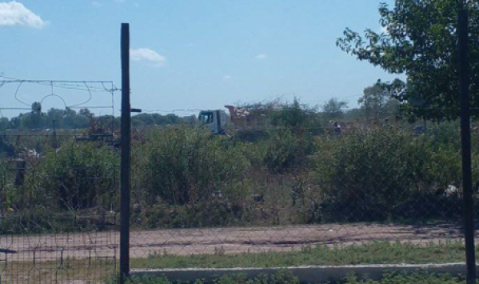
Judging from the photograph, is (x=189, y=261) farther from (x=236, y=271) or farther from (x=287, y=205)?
(x=287, y=205)

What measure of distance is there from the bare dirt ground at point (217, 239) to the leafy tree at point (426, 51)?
103 inches

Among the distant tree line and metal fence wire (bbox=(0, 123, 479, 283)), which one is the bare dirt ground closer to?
metal fence wire (bbox=(0, 123, 479, 283))

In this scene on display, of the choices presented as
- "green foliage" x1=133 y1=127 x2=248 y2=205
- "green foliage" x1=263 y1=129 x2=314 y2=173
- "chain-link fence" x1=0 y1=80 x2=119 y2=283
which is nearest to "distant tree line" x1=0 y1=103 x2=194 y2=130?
"chain-link fence" x1=0 y1=80 x2=119 y2=283

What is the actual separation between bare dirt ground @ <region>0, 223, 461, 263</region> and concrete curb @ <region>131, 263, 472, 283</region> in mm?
2846

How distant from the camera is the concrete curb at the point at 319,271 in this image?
8.18m

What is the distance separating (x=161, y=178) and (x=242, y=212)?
2041mm

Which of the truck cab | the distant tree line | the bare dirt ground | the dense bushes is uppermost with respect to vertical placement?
the truck cab

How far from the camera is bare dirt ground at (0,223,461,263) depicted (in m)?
11.4

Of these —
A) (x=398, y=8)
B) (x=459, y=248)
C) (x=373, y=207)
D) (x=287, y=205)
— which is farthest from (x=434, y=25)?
(x=459, y=248)

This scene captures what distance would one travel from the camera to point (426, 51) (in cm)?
1466

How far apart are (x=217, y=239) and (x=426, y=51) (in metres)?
5.83

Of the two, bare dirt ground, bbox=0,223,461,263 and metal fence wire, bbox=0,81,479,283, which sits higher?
metal fence wire, bbox=0,81,479,283

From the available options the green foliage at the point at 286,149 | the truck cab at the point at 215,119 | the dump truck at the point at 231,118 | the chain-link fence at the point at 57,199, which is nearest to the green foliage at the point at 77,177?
the chain-link fence at the point at 57,199

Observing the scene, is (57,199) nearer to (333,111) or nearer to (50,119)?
(50,119)
